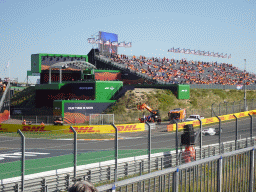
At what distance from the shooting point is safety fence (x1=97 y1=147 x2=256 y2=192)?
5.82 meters

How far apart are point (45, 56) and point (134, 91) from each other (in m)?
19.4

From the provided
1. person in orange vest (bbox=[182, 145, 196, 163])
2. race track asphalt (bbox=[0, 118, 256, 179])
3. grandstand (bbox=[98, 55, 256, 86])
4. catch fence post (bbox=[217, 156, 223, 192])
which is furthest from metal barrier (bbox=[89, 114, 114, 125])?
catch fence post (bbox=[217, 156, 223, 192])

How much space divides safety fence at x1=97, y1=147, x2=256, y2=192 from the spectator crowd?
49311 millimetres

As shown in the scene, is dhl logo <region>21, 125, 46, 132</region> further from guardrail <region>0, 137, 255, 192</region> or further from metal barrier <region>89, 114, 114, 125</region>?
guardrail <region>0, 137, 255, 192</region>

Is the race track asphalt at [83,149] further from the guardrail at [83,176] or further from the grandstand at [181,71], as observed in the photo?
the grandstand at [181,71]

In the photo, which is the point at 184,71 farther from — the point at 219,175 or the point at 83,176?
the point at 83,176

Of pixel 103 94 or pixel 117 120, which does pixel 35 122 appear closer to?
pixel 117 120

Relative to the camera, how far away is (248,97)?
194ft

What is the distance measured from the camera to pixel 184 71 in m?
67.6

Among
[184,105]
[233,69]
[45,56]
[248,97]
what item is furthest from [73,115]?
[233,69]

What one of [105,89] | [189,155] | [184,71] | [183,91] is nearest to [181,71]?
[184,71]

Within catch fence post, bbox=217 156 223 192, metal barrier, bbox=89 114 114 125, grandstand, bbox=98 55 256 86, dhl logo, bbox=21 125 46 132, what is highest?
grandstand, bbox=98 55 256 86

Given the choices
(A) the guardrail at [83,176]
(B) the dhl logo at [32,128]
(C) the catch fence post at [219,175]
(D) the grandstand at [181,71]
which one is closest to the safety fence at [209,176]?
(C) the catch fence post at [219,175]

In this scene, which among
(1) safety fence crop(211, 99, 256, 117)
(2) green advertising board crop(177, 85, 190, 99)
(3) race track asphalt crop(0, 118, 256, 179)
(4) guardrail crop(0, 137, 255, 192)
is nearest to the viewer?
(4) guardrail crop(0, 137, 255, 192)
